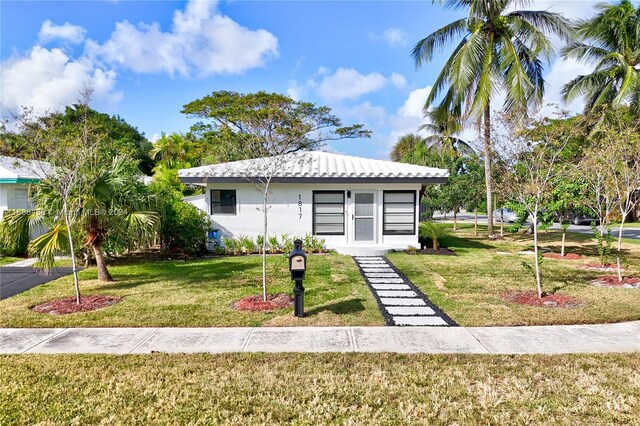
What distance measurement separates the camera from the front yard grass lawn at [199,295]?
5.83m

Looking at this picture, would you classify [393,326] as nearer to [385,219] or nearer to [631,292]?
[631,292]

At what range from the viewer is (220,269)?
9969mm

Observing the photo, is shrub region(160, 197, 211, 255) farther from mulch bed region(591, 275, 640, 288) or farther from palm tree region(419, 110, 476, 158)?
palm tree region(419, 110, 476, 158)

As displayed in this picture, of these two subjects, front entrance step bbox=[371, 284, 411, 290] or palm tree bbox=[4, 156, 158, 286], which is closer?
palm tree bbox=[4, 156, 158, 286]

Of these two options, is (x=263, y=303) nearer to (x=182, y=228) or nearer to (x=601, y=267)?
(x=182, y=228)

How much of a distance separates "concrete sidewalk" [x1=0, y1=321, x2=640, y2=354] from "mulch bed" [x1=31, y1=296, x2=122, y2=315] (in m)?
0.87

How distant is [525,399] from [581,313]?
341 cm

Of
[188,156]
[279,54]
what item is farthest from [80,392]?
[188,156]

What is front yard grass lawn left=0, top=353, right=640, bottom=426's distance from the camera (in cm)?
330

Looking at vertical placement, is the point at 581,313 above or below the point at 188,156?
below

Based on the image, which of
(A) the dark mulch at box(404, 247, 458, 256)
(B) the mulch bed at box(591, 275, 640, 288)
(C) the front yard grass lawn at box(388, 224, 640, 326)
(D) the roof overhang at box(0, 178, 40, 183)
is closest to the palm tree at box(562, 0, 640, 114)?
(C) the front yard grass lawn at box(388, 224, 640, 326)

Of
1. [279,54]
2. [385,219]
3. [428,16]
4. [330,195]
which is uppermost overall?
[428,16]

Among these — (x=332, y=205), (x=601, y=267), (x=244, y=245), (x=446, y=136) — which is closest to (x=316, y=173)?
(x=332, y=205)

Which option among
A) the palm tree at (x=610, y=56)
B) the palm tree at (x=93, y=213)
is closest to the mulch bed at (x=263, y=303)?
the palm tree at (x=93, y=213)
